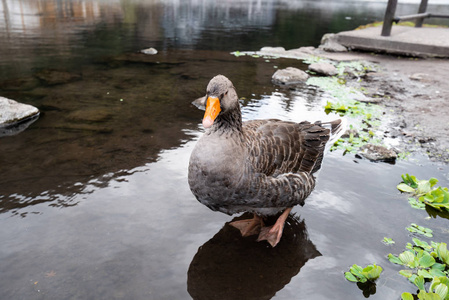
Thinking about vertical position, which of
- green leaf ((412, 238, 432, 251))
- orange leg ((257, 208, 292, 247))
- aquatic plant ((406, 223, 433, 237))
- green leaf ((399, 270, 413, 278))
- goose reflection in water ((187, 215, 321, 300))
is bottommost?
goose reflection in water ((187, 215, 321, 300))

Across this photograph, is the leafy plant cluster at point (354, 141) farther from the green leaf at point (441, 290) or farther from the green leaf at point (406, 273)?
the green leaf at point (441, 290)

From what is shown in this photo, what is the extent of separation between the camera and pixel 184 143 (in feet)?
20.0

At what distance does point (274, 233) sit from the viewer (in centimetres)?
391

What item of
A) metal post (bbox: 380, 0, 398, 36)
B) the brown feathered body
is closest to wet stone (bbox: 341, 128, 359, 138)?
the brown feathered body

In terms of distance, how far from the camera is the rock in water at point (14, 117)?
249 inches

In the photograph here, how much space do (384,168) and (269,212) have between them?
2.56 meters

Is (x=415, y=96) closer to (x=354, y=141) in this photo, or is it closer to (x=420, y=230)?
(x=354, y=141)

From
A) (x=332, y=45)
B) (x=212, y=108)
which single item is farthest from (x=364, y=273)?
(x=332, y=45)

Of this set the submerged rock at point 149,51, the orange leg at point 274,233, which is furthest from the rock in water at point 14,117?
the submerged rock at point 149,51

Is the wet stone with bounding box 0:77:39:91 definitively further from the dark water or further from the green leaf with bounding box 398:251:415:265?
the green leaf with bounding box 398:251:415:265

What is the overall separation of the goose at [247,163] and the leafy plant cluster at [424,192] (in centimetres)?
151

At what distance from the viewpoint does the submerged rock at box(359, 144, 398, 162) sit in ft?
18.2

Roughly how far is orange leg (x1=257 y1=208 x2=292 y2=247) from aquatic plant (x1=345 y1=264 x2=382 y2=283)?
32.0 inches

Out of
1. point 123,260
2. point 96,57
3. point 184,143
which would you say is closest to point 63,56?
point 96,57
